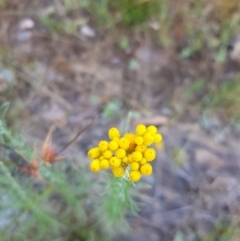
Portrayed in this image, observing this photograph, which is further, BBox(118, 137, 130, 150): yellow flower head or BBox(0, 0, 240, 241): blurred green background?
BBox(0, 0, 240, 241): blurred green background

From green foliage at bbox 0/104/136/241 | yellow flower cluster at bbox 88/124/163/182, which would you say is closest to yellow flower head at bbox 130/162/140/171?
yellow flower cluster at bbox 88/124/163/182

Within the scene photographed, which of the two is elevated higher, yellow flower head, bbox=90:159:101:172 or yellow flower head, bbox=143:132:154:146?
yellow flower head, bbox=90:159:101:172

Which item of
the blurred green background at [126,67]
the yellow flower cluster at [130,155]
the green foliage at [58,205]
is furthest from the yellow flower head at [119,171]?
the blurred green background at [126,67]

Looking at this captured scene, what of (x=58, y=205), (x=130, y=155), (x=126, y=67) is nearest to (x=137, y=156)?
(x=130, y=155)

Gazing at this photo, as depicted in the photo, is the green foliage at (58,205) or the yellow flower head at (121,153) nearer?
the yellow flower head at (121,153)

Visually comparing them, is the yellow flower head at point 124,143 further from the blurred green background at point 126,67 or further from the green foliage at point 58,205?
the blurred green background at point 126,67

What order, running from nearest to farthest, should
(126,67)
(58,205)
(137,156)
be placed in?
(137,156) → (58,205) → (126,67)

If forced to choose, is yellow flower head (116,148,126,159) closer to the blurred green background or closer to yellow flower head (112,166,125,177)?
yellow flower head (112,166,125,177)

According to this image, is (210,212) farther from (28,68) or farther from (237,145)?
(28,68)

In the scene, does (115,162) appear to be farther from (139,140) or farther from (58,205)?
(58,205)
